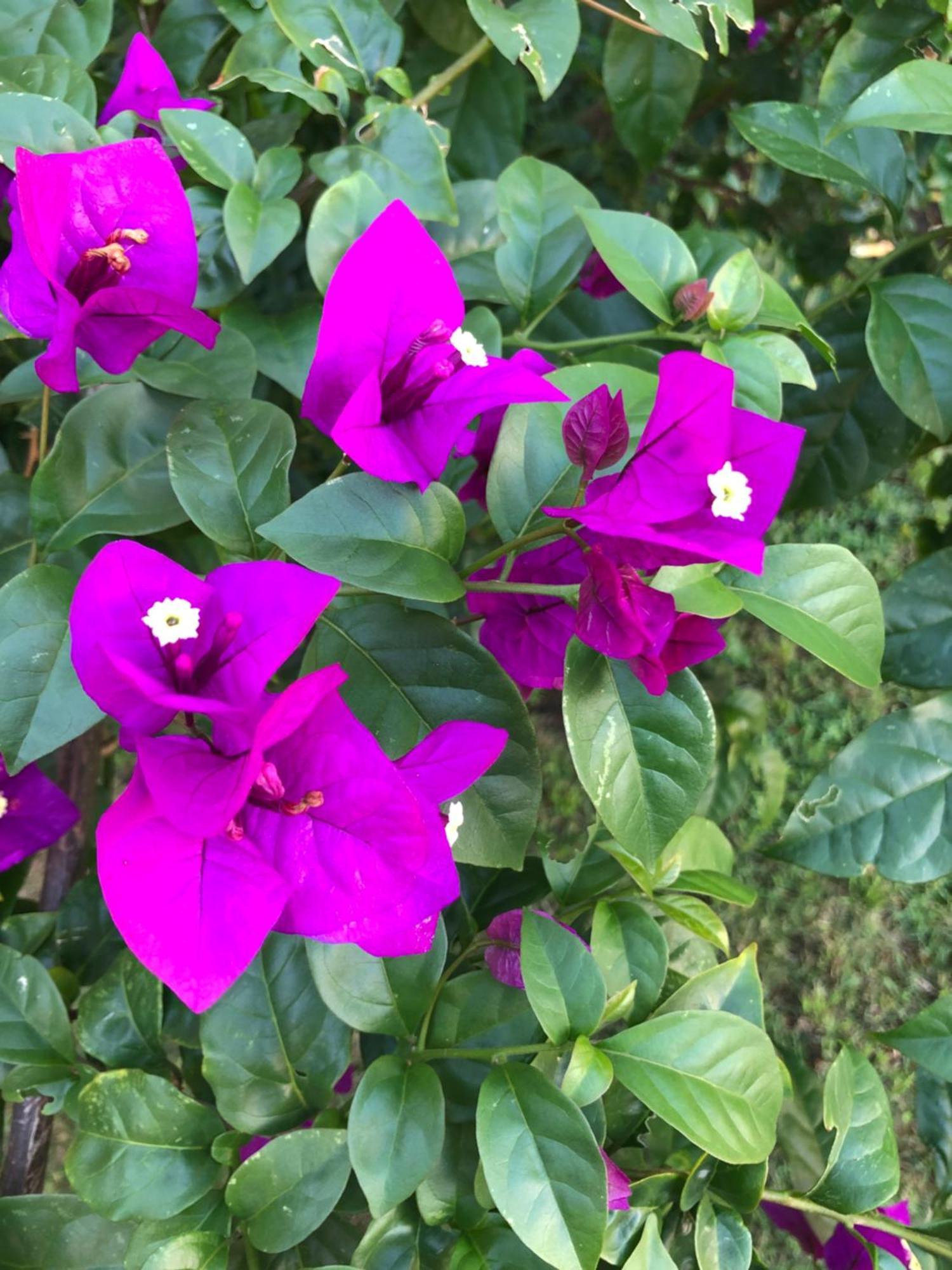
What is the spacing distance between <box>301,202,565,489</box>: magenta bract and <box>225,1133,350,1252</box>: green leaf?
1.22 feet

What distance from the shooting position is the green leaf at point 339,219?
625 mm

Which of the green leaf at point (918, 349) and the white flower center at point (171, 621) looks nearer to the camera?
the white flower center at point (171, 621)

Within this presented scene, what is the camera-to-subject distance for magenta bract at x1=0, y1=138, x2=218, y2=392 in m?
0.55

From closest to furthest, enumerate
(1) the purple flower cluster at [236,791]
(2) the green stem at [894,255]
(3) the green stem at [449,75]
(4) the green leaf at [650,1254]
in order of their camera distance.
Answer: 1. (1) the purple flower cluster at [236,791]
2. (4) the green leaf at [650,1254]
3. (3) the green stem at [449,75]
4. (2) the green stem at [894,255]

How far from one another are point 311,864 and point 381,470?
19 cm

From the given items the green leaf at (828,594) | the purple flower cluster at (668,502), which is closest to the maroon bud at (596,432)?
the purple flower cluster at (668,502)

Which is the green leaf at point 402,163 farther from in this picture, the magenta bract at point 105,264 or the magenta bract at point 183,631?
the magenta bract at point 183,631

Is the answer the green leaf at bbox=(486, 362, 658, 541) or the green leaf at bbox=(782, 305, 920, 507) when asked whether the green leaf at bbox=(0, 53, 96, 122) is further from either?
the green leaf at bbox=(782, 305, 920, 507)

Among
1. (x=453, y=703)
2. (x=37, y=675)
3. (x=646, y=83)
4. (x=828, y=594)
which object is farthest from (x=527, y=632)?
(x=646, y=83)

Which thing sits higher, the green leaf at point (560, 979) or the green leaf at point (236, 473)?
the green leaf at point (236, 473)

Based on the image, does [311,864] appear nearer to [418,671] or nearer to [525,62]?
[418,671]

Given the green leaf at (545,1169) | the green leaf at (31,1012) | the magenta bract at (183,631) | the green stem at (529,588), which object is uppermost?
the green stem at (529,588)

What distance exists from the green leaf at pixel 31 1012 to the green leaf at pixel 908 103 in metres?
0.72

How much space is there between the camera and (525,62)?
0.69 metres
